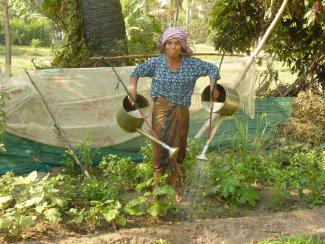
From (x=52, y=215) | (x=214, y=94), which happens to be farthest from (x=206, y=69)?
(x=52, y=215)

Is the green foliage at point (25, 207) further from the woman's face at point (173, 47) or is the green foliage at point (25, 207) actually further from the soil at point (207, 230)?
the woman's face at point (173, 47)

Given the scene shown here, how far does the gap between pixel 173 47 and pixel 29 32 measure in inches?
1334

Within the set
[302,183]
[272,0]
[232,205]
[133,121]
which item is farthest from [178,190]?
[272,0]

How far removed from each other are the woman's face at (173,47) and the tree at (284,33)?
3.24 metres

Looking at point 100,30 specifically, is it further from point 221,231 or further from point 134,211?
point 221,231

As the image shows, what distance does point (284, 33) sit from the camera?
27.1 ft

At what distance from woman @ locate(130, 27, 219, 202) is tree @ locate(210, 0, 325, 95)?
315 cm

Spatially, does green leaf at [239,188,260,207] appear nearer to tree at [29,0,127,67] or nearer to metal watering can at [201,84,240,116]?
metal watering can at [201,84,240,116]

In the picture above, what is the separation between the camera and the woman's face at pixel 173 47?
4.29 meters

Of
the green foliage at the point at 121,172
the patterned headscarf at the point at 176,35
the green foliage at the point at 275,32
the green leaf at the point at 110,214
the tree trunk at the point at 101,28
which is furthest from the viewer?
the green foliage at the point at 275,32

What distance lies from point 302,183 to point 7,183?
8.63ft

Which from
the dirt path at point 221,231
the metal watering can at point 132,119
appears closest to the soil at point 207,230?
the dirt path at point 221,231

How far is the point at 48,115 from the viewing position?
5480 mm

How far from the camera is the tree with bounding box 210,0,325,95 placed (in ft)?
24.9
